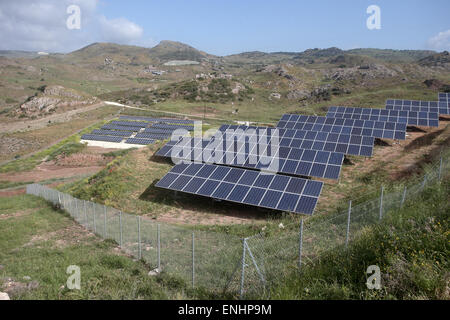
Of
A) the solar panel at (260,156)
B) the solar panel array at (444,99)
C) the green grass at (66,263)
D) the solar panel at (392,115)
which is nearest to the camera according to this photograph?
the green grass at (66,263)

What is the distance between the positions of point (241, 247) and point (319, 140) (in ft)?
70.3

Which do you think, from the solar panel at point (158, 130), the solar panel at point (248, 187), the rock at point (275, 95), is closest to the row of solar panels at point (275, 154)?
the solar panel at point (248, 187)

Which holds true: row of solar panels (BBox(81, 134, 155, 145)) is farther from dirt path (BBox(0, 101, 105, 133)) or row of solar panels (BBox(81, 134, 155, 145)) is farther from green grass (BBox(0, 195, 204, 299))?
green grass (BBox(0, 195, 204, 299))

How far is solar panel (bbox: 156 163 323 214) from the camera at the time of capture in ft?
59.6

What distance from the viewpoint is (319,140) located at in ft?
101

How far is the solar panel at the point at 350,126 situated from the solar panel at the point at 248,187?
1774 centimetres

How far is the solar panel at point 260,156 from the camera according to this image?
23.2 m

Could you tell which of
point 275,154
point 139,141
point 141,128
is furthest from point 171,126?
point 275,154

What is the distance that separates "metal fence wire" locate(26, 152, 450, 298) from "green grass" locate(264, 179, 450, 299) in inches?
26.2

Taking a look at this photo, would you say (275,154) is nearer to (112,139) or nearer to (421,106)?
(112,139)

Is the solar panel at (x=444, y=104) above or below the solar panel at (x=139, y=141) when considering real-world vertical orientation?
above

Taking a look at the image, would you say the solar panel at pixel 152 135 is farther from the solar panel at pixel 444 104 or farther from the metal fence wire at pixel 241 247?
the solar panel at pixel 444 104

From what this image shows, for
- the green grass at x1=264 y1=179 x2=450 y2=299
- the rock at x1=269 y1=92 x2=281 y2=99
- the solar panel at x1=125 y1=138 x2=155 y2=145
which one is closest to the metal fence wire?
the green grass at x1=264 y1=179 x2=450 y2=299

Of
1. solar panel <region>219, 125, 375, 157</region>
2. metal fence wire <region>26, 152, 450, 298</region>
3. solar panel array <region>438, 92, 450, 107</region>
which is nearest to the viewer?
metal fence wire <region>26, 152, 450, 298</region>
